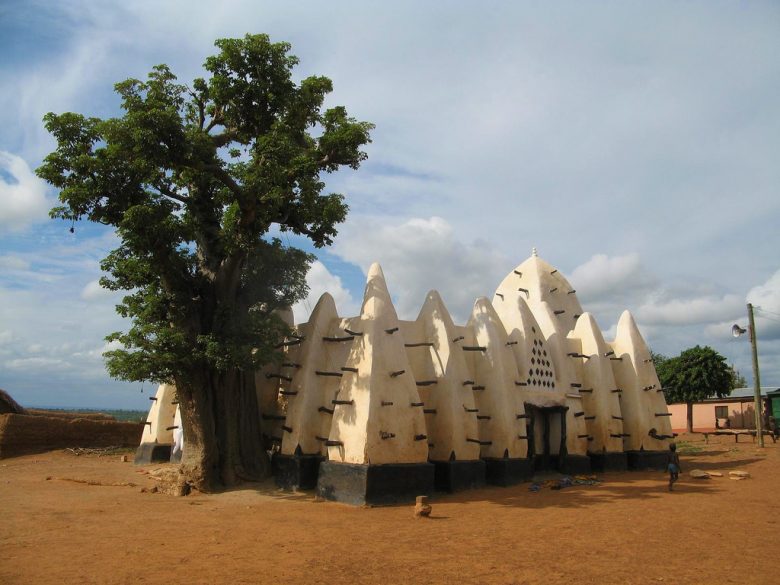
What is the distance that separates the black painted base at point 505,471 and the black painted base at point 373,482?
8.31 ft

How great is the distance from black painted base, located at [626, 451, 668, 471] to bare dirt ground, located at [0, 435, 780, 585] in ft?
14.8

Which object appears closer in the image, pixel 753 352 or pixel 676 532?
pixel 676 532

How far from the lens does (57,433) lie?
2097 centimetres

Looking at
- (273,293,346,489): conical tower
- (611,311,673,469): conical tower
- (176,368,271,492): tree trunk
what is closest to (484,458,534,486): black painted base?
(273,293,346,489): conical tower

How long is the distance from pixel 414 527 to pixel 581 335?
1257 cm

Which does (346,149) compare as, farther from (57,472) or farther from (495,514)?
(57,472)

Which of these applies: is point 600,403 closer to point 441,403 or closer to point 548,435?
point 548,435

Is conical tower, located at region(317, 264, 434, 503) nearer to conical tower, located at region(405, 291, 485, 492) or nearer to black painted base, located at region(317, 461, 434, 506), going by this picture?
black painted base, located at region(317, 461, 434, 506)

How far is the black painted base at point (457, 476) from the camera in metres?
13.5

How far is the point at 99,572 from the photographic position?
693cm

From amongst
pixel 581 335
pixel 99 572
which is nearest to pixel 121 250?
pixel 99 572

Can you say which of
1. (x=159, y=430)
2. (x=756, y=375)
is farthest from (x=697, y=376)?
(x=159, y=430)

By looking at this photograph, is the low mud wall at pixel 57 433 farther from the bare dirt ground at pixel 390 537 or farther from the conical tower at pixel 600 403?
the conical tower at pixel 600 403

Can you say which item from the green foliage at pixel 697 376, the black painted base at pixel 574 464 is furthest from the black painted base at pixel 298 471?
the green foliage at pixel 697 376
